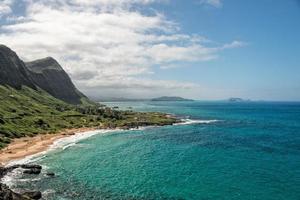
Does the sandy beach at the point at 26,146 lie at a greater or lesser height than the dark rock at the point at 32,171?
greater

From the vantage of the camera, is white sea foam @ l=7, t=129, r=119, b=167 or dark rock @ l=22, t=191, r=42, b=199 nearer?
dark rock @ l=22, t=191, r=42, b=199

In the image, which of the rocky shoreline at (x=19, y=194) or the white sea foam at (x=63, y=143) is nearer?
the rocky shoreline at (x=19, y=194)

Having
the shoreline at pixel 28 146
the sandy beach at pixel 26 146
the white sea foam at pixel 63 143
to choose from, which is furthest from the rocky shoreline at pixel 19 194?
the sandy beach at pixel 26 146

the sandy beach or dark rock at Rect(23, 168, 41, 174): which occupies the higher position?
the sandy beach

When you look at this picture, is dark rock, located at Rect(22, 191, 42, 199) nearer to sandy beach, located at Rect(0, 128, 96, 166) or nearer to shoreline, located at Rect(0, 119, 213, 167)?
shoreline, located at Rect(0, 119, 213, 167)

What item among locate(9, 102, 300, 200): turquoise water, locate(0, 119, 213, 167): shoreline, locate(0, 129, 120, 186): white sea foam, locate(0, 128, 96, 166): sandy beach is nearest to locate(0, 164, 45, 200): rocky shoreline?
locate(0, 129, 120, 186): white sea foam

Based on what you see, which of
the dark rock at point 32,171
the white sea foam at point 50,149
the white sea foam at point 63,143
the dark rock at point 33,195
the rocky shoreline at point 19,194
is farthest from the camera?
the white sea foam at point 63,143

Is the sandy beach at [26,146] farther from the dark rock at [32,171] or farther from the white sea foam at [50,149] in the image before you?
the dark rock at [32,171]

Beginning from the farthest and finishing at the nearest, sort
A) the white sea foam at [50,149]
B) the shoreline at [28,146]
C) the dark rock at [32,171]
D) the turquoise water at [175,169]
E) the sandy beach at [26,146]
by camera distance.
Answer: the sandy beach at [26,146] < the shoreline at [28,146] < the dark rock at [32,171] < the white sea foam at [50,149] < the turquoise water at [175,169]
